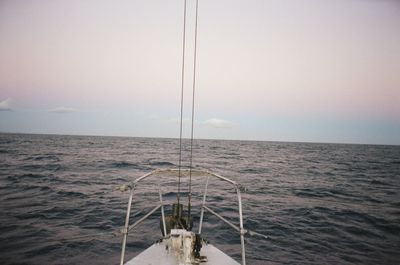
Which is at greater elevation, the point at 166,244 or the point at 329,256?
the point at 166,244

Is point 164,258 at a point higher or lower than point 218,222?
higher

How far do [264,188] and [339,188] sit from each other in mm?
6795

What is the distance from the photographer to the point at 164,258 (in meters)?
4.55

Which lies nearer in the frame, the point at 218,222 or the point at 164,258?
the point at 164,258

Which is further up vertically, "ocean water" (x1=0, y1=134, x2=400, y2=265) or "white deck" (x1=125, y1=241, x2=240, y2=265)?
"white deck" (x1=125, y1=241, x2=240, y2=265)

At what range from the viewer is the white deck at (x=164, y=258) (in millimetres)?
4398

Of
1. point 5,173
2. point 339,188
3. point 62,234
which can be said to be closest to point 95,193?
point 62,234

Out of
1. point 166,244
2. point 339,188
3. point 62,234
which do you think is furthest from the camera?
point 339,188

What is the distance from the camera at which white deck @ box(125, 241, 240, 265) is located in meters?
4.40

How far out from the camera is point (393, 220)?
13.2 m

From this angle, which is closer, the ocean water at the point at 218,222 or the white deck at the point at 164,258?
the white deck at the point at 164,258

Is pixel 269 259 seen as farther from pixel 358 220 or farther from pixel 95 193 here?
pixel 95 193

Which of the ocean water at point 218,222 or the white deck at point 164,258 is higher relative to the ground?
the white deck at point 164,258

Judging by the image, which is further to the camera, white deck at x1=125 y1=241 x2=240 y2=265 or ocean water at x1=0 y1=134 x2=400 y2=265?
ocean water at x1=0 y1=134 x2=400 y2=265
